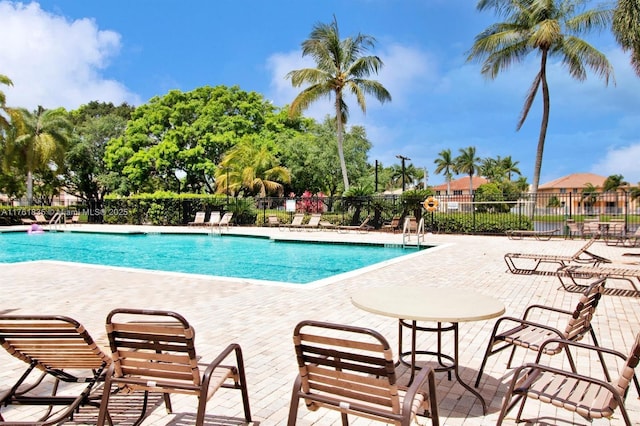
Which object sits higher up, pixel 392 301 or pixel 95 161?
pixel 95 161

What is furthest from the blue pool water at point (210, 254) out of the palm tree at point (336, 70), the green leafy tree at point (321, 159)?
the green leafy tree at point (321, 159)

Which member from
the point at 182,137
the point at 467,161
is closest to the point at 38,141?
the point at 182,137

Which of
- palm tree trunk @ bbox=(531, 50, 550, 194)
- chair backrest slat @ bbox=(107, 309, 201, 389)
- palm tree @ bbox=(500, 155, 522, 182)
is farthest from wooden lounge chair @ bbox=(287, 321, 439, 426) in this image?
palm tree @ bbox=(500, 155, 522, 182)

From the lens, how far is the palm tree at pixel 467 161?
81.1 m

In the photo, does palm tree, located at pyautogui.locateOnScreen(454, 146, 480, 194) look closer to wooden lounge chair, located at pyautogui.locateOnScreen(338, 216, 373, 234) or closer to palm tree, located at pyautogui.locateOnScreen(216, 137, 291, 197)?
palm tree, located at pyautogui.locateOnScreen(216, 137, 291, 197)

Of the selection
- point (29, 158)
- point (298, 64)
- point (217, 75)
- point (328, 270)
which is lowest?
point (328, 270)

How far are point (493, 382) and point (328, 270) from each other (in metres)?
8.27

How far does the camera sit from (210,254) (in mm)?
14820

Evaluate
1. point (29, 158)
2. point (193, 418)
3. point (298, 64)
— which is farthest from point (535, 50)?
point (29, 158)

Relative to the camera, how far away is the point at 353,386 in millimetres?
2010

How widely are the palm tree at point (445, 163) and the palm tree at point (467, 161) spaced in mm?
1125

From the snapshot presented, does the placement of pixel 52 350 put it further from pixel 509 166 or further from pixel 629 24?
pixel 509 166

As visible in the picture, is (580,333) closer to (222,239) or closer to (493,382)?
(493,382)

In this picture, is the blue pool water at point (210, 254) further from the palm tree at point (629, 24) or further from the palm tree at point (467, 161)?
the palm tree at point (467, 161)
